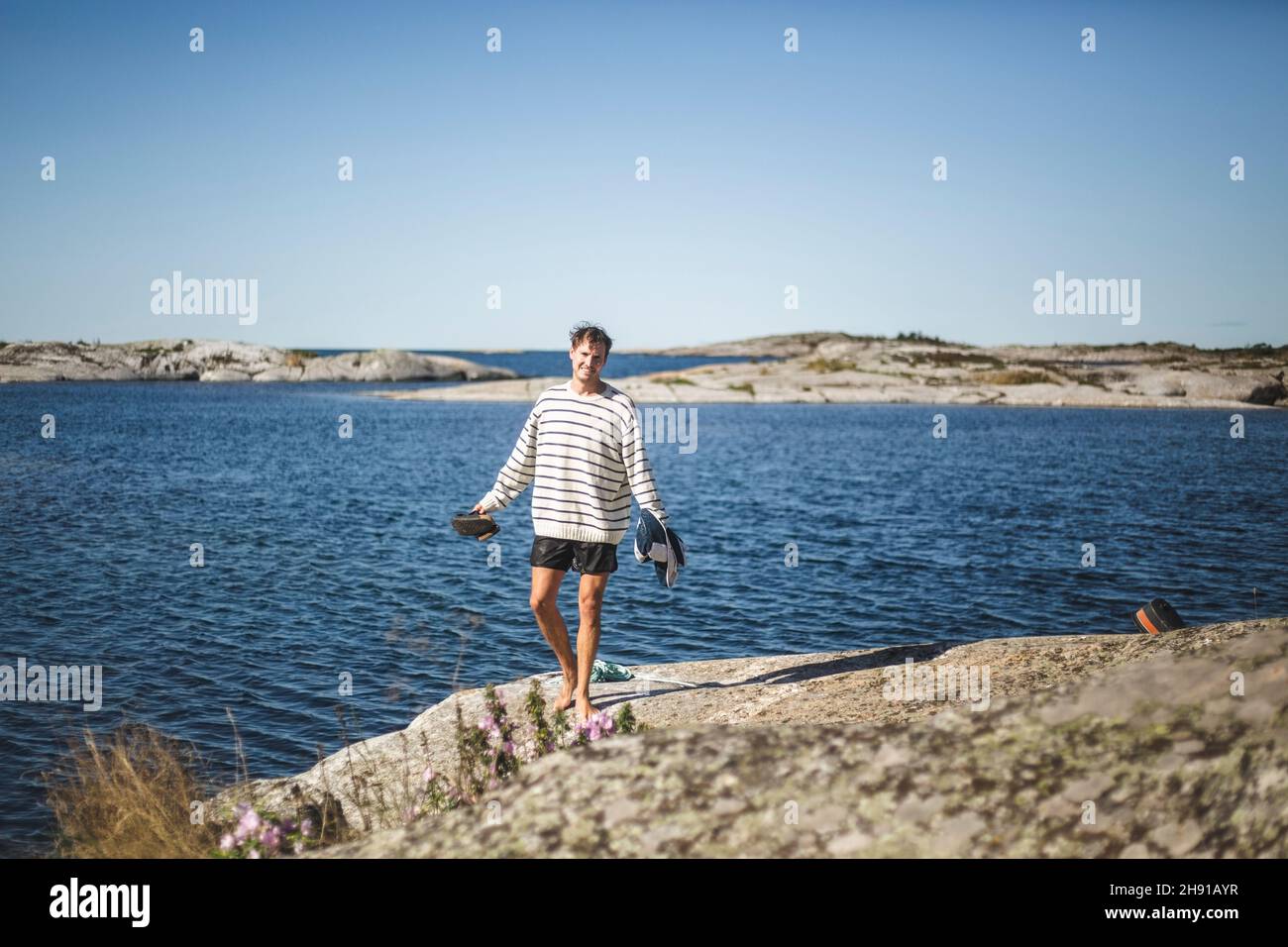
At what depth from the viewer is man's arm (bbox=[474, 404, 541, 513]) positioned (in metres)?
7.97

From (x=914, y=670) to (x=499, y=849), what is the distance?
6.92 meters

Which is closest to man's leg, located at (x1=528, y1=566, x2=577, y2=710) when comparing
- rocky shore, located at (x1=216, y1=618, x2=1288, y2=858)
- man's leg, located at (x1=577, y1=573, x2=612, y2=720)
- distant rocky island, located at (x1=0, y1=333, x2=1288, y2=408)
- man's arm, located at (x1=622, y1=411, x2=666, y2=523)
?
man's leg, located at (x1=577, y1=573, x2=612, y2=720)

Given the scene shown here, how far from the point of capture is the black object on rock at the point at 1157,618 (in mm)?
9547

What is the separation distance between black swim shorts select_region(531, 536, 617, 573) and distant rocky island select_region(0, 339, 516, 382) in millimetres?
109177

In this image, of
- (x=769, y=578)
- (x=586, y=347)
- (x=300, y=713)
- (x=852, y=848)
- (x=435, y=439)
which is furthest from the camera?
(x=435, y=439)

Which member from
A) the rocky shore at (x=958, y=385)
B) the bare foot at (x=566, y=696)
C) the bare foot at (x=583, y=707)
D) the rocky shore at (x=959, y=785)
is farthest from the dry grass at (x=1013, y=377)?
the rocky shore at (x=959, y=785)

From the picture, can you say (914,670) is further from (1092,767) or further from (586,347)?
(1092,767)

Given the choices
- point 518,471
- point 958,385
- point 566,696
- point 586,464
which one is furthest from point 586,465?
point 958,385

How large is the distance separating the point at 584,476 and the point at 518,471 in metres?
0.68

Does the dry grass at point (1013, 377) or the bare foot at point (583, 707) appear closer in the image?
the bare foot at point (583, 707)

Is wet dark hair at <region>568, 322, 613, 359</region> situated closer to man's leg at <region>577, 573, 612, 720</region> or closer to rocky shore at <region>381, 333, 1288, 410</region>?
man's leg at <region>577, 573, 612, 720</region>

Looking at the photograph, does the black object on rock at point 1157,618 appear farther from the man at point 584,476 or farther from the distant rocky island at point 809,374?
the distant rocky island at point 809,374

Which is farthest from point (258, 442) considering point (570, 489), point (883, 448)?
point (570, 489)

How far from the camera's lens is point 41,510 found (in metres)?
25.8
